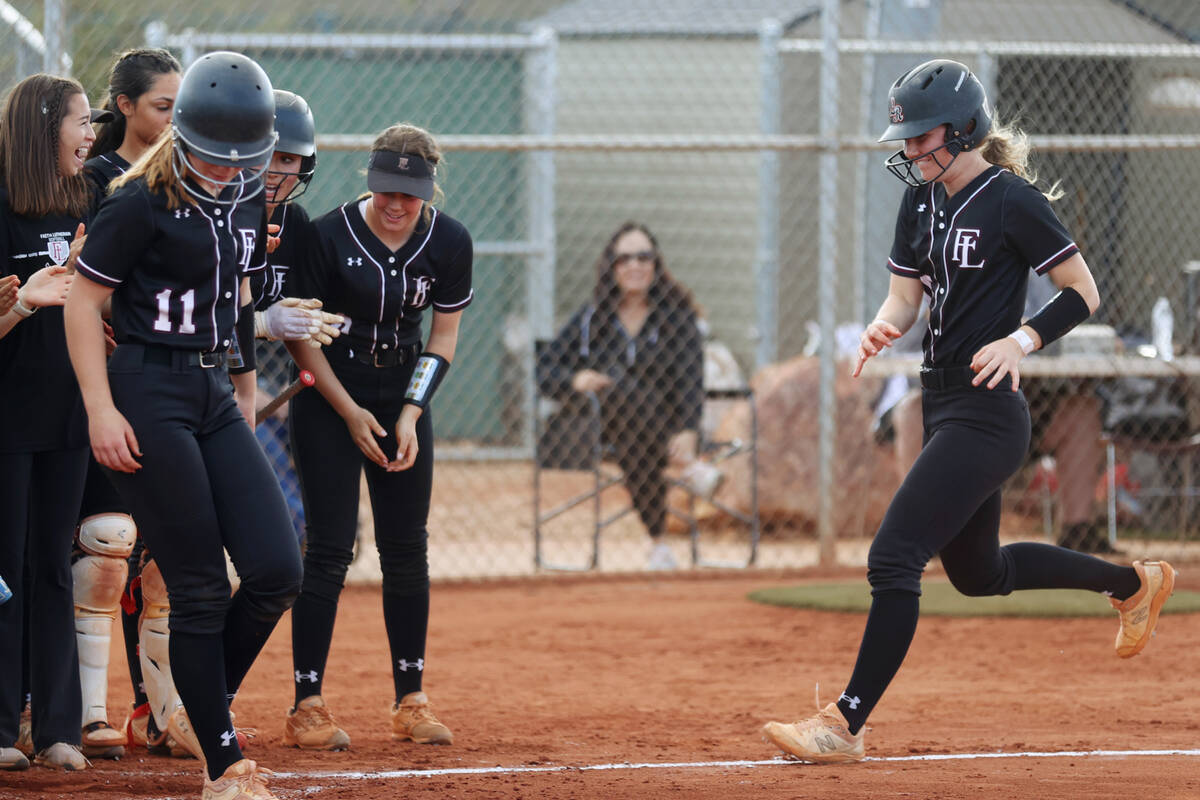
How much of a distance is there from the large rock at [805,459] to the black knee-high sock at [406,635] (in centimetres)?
592

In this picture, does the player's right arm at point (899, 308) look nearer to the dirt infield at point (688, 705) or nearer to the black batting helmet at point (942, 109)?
the black batting helmet at point (942, 109)

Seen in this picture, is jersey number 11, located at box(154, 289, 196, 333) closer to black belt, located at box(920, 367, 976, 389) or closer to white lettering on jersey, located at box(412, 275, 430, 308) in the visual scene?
white lettering on jersey, located at box(412, 275, 430, 308)

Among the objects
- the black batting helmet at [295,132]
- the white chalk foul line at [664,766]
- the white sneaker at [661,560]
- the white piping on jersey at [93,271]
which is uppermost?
the black batting helmet at [295,132]

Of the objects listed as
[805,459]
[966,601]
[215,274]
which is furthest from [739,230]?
[215,274]

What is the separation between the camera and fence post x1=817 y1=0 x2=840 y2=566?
28.1 feet

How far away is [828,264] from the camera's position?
28.6 feet

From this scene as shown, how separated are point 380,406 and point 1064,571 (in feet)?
7.29

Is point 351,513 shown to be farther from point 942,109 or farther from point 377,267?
point 942,109

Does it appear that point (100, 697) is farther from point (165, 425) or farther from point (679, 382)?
point (679, 382)

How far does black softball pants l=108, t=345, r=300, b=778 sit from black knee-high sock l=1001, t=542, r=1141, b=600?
225cm

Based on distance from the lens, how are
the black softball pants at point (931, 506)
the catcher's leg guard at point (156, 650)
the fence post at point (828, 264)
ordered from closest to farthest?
the black softball pants at point (931, 506), the catcher's leg guard at point (156, 650), the fence post at point (828, 264)

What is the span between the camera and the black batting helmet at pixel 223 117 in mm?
3545

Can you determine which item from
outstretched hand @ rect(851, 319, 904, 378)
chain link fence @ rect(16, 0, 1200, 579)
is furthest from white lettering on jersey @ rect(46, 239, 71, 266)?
chain link fence @ rect(16, 0, 1200, 579)

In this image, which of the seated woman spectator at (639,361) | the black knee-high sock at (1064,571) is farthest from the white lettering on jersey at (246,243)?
the seated woman spectator at (639,361)
